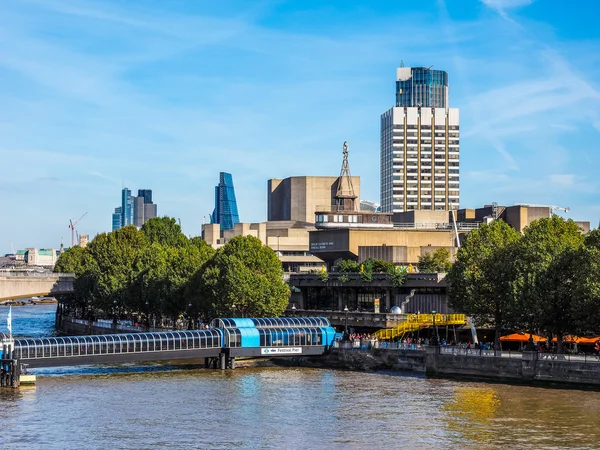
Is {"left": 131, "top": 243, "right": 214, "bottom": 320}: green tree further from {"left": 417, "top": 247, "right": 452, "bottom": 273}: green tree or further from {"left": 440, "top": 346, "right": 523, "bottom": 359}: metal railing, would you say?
{"left": 440, "top": 346, "right": 523, "bottom": 359}: metal railing

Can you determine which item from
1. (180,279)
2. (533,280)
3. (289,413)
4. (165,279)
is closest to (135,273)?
(165,279)

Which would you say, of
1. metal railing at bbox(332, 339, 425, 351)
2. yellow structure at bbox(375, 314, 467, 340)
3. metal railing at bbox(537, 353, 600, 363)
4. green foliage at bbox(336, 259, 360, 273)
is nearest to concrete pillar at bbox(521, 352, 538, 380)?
metal railing at bbox(537, 353, 600, 363)

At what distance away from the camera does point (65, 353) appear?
3927 inches

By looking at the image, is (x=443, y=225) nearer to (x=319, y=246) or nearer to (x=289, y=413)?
(x=319, y=246)

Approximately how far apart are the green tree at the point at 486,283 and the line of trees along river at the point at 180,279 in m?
27.3

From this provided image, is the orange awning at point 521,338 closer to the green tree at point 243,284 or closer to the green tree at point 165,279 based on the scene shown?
the green tree at point 243,284

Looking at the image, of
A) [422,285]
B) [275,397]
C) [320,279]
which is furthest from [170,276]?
[275,397]

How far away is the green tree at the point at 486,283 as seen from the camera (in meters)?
103

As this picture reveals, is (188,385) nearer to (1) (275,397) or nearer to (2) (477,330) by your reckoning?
(1) (275,397)

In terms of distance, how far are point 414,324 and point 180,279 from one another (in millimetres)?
40554

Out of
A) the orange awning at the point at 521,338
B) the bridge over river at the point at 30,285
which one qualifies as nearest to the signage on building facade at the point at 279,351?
the orange awning at the point at 521,338

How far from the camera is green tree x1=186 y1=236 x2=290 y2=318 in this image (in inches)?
5002

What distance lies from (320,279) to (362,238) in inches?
671

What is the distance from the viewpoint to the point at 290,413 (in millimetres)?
77625
